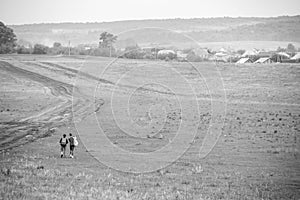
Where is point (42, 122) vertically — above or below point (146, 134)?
below

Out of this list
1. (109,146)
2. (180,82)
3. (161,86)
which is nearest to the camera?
(109,146)

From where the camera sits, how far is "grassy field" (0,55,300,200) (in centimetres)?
2034

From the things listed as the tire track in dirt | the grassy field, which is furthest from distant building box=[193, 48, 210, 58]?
the tire track in dirt

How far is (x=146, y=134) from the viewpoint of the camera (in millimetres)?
36812

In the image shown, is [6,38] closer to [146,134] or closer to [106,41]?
[106,41]

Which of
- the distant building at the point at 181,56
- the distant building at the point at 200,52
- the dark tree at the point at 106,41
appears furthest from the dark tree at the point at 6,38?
the distant building at the point at 200,52

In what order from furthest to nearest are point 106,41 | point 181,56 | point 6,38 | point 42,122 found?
Result: point 106,41
point 6,38
point 181,56
point 42,122

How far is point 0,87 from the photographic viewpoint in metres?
69.6

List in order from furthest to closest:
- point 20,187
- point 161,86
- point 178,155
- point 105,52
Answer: point 105,52 → point 161,86 → point 178,155 → point 20,187

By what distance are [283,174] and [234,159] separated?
4.38 meters

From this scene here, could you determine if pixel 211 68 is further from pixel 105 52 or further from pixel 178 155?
pixel 178 155

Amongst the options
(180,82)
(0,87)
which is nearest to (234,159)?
(0,87)

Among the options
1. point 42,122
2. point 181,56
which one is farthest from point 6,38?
point 42,122

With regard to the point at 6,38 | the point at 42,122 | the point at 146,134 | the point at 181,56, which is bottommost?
the point at 42,122
